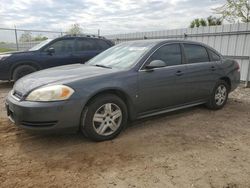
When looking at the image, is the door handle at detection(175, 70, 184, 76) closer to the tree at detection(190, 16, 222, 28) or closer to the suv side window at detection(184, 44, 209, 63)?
the suv side window at detection(184, 44, 209, 63)

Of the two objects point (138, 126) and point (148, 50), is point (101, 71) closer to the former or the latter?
point (148, 50)

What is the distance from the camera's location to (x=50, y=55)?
26.3ft

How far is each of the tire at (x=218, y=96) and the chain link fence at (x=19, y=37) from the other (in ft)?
41.1

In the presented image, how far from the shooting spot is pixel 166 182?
2654 mm

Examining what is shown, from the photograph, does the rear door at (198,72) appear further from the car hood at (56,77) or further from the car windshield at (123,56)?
the car hood at (56,77)

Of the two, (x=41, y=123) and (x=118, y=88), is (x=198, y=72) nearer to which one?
(x=118, y=88)

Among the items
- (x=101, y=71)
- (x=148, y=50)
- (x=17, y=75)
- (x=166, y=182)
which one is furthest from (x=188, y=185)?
(x=17, y=75)

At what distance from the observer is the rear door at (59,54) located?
796cm

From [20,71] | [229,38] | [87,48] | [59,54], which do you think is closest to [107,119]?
[20,71]

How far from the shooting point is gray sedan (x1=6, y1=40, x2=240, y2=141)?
3.24 m

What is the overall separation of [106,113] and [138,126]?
941 millimetres

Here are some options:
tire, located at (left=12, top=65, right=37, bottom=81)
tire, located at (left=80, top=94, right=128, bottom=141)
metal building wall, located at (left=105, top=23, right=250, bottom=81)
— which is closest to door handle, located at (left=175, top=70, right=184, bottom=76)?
tire, located at (left=80, top=94, right=128, bottom=141)

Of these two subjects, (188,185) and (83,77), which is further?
(83,77)

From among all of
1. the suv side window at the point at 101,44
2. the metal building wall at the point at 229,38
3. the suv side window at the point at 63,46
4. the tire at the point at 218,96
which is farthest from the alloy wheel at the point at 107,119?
the metal building wall at the point at 229,38
